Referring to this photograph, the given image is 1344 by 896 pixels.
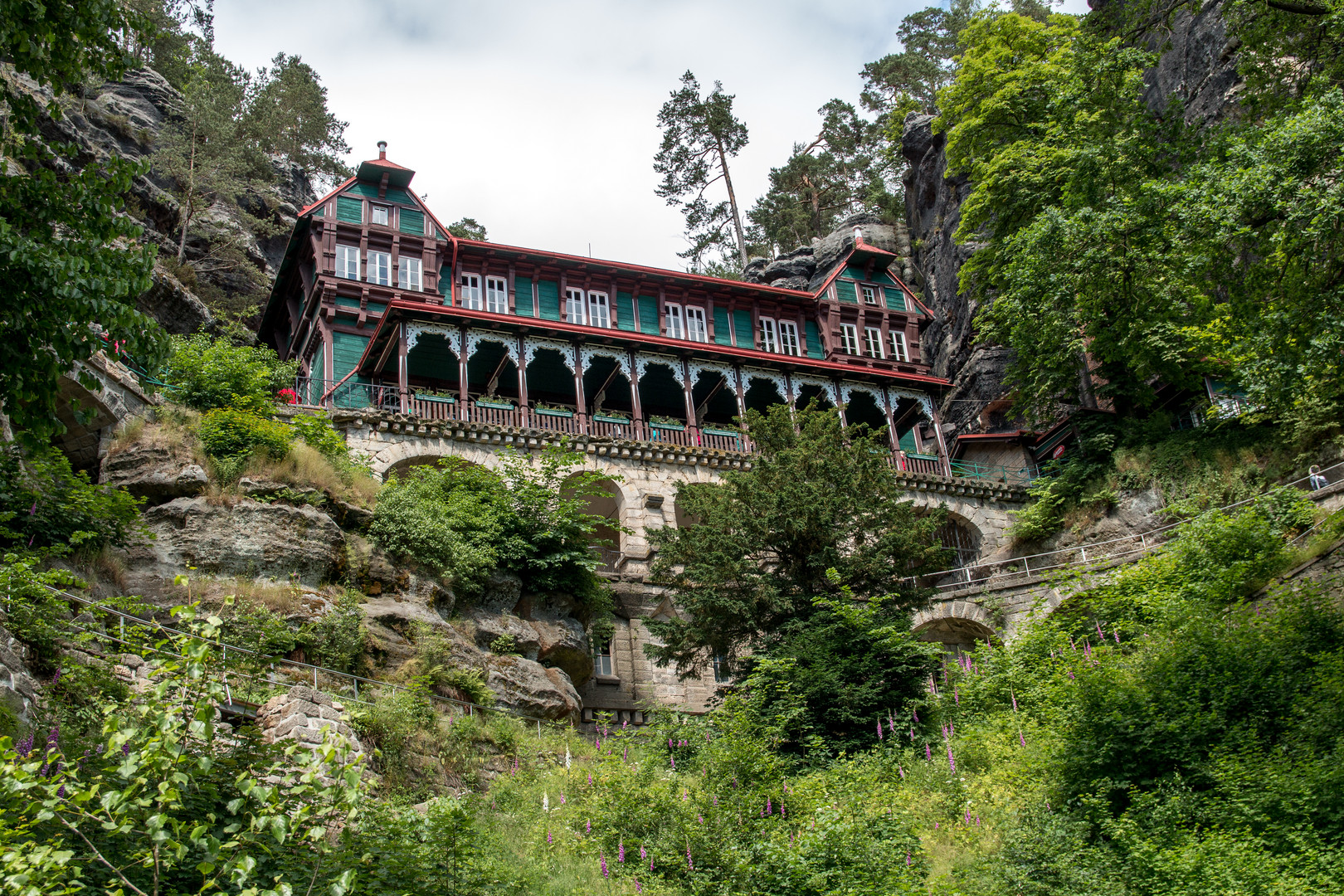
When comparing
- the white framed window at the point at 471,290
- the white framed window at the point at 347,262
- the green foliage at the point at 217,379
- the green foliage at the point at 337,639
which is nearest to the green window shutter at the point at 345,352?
the white framed window at the point at 347,262

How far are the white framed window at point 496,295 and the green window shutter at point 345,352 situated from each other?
4483 mm

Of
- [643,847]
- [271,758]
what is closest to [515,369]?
[643,847]

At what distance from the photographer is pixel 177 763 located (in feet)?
24.7

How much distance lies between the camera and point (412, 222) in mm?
37469

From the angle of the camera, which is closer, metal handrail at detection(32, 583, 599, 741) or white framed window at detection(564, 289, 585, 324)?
metal handrail at detection(32, 583, 599, 741)

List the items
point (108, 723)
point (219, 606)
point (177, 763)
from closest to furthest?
point (108, 723), point (177, 763), point (219, 606)

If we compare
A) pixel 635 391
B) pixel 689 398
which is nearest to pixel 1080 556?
pixel 689 398

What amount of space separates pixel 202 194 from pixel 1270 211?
3646 centimetres

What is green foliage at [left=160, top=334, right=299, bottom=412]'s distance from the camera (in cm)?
2353

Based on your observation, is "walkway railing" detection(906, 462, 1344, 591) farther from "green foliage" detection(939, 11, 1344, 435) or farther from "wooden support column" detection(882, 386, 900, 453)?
"wooden support column" detection(882, 386, 900, 453)

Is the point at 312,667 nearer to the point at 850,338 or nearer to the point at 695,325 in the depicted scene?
the point at 695,325

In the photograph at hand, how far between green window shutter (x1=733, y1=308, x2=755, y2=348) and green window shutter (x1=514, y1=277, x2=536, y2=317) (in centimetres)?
760

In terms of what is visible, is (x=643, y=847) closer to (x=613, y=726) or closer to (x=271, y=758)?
(x=271, y=758)

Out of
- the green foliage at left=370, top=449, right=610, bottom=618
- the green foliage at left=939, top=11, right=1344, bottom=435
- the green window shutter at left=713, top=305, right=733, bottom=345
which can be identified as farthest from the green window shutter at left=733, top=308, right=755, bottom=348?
the green foliage at left=370, top=449, right=610, bottom=618
